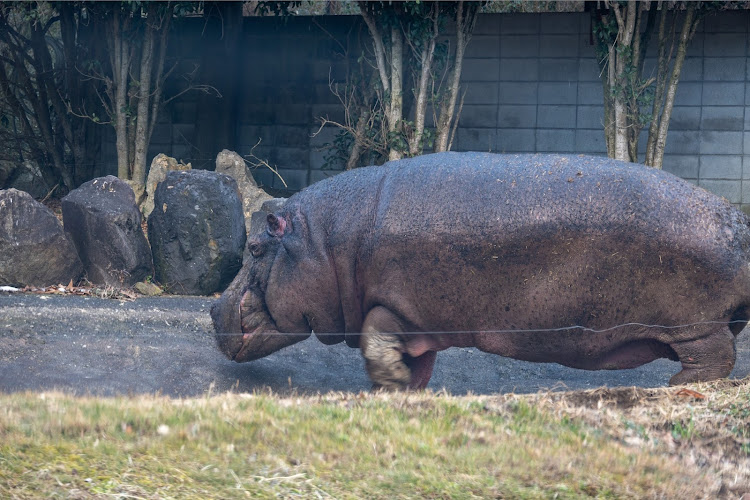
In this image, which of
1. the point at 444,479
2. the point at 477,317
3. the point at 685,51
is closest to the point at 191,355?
the point at 477,317

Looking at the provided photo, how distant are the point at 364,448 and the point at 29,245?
19.1 feet

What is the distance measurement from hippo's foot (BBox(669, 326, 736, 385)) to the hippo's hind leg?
154cm

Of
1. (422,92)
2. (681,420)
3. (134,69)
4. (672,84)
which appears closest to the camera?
(681,420)

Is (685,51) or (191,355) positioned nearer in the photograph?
(191,355)

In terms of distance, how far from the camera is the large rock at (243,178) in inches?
421

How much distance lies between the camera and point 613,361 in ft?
17.6

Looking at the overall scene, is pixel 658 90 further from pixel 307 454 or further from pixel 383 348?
pixel 307 454

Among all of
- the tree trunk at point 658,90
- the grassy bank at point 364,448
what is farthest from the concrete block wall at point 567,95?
the grassy bank at point 364,448

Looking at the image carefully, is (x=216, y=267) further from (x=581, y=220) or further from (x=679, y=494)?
(x=679, y=494)

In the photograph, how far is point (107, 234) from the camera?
868 cm

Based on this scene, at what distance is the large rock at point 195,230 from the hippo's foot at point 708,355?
188 inches

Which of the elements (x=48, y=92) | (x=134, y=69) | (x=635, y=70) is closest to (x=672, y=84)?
(x=635, y=70)

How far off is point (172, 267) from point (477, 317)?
4.27m

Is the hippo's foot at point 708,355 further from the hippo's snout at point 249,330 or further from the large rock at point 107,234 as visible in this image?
the large rock at point 107,234
